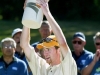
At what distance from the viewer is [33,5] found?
5.14 metres

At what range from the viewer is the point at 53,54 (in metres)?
→ 4.83

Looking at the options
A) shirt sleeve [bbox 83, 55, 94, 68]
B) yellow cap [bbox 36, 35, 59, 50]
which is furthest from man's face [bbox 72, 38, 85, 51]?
yellow cap [bbox 36, 35, 59, 50]

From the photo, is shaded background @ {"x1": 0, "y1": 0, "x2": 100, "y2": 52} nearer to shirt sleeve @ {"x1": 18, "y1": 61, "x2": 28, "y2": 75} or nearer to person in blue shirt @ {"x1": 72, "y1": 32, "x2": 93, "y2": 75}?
person in blue shirt @ {"x1": 72, "y1": 32, "x2": 93, "y2": 75}

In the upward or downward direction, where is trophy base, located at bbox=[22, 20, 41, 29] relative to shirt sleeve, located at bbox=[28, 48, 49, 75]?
upward

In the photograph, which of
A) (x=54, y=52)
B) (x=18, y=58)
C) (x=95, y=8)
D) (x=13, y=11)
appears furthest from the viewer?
(x=13, y=11)

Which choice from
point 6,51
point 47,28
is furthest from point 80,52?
point 6,51

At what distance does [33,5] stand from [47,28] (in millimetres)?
3038

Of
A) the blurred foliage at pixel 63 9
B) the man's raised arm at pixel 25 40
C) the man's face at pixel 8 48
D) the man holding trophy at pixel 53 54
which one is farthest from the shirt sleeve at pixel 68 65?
the blurred foliage at pixel 63 9

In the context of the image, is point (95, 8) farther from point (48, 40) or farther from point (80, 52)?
point (48, 40)

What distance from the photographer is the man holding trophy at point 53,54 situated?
469 centimetres

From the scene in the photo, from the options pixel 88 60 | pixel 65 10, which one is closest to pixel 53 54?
pixel 88 60

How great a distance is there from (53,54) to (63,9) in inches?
1110

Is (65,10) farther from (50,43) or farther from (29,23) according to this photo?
(50,43)

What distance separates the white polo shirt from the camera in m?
4.70
